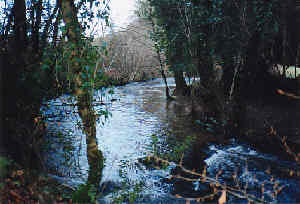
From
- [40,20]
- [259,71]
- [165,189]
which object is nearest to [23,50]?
[40,20]

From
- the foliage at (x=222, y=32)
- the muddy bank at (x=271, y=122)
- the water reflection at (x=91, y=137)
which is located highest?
the foliage at (x=222, y=32)

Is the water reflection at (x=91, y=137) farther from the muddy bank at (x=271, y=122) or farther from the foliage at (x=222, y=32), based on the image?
the foliage at (x=222, y=32)

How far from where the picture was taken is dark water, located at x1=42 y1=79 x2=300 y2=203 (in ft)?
24.6

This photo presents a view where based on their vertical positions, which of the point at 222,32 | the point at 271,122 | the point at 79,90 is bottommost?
the point at 271,122

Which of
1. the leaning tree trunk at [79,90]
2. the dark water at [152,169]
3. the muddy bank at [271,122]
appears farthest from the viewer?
the muddy bank at [271,122]

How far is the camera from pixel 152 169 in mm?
8914

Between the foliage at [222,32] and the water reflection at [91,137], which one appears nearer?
the water reflection at [91,137]

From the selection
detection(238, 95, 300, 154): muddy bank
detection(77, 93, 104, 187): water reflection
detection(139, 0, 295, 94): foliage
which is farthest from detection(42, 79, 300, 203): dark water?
detection(139, 0, 295, 94): foliage

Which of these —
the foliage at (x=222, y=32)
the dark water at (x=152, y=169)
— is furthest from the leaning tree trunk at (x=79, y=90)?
the foliage at (x=222, y=32)

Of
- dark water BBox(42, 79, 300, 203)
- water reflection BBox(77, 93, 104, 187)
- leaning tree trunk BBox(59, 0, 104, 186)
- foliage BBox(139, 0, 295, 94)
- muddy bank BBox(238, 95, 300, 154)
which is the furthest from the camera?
foliage BBox(139, 0, 295, 94)

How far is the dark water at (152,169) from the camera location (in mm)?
7508

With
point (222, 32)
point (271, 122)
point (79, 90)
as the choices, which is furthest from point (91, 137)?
point (271, 122)

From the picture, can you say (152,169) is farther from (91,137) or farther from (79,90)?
→ (79,90)

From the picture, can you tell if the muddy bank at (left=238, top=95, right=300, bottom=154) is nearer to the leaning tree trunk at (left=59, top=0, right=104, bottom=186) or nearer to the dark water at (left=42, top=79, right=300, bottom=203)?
the dark water at (left=42, top=79, right=300, bottom=203)
